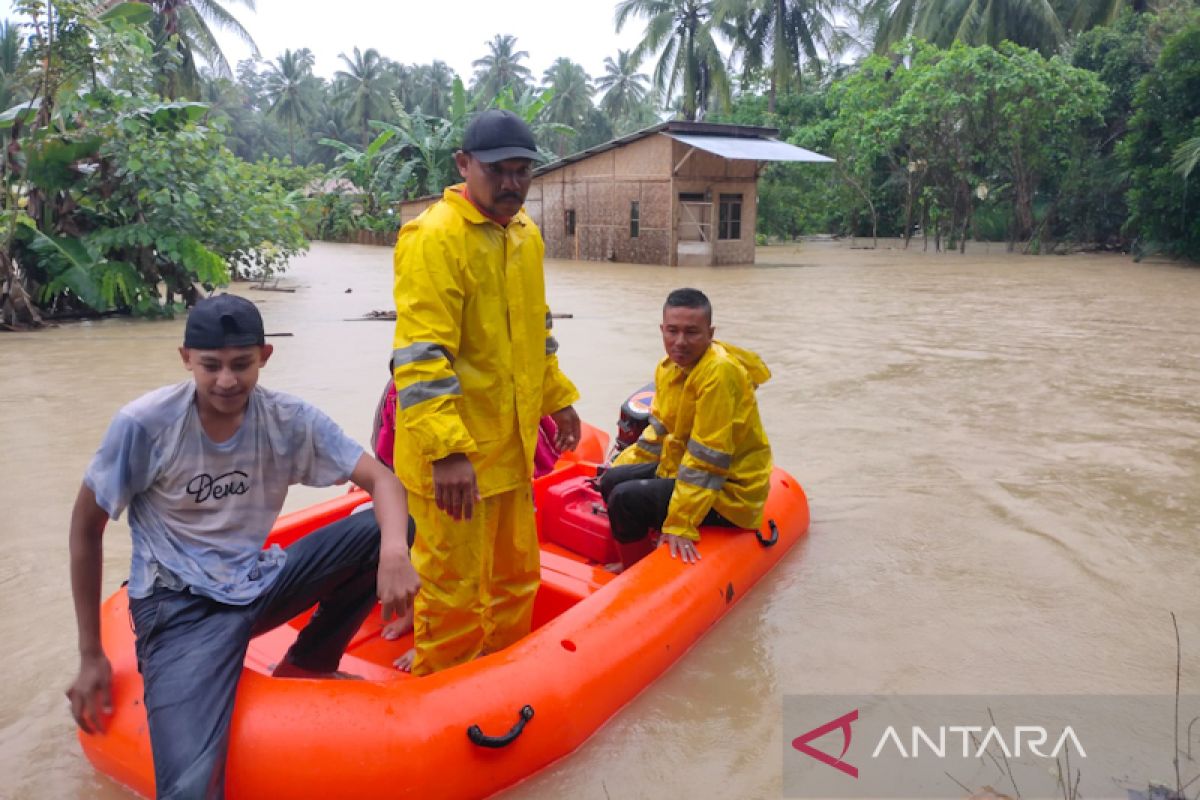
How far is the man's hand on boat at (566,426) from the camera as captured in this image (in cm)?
332

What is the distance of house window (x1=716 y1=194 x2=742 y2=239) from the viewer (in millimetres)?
21281

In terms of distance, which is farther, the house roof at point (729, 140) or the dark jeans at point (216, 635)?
the house roof at point (729, 140)

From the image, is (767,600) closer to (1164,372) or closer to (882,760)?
(882,760)

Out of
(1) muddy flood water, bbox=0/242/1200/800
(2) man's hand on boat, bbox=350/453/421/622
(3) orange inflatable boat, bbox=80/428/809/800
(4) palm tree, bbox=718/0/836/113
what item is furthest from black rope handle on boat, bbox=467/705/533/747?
(4) palm tree, bbox=718/0/836/113

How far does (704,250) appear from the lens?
68.6 feet

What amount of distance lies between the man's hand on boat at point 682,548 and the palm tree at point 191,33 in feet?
67.9

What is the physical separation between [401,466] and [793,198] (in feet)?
89.4

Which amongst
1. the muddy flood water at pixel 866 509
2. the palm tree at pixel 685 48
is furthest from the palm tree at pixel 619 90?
the muddy flood water at pixel 866 509

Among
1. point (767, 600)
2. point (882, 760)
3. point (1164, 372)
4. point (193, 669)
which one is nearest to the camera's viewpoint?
point (193, 669)

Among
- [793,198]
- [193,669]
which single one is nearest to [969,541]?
[193,669]

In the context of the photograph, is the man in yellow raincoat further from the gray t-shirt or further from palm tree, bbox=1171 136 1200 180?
palm tree, bbox=1171 136 1200 180

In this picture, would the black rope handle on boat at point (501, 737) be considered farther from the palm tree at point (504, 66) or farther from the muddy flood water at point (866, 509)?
the palm tree at point (504, 66)

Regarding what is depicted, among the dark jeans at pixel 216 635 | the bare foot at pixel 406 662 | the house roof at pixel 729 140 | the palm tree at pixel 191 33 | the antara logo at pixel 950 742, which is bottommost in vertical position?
the antara logo at pixel 950 742

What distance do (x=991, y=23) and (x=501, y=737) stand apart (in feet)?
90.8
